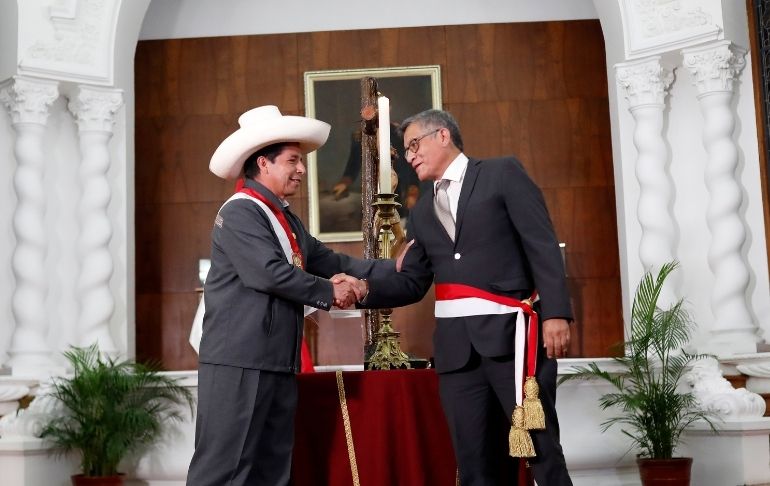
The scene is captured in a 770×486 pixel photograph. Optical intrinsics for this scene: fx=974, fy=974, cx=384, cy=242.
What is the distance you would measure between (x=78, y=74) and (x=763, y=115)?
5.29 metres

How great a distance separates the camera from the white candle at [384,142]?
3820 millimetres

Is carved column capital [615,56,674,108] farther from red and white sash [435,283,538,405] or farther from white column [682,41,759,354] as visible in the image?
red and white sash [435,283,538,405]

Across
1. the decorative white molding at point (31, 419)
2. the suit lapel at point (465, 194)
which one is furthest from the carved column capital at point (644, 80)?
the decorative white molding at point (31, 419)

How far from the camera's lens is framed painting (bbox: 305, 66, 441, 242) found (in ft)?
30.3

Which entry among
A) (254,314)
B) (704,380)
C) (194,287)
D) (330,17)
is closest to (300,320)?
(254,314)

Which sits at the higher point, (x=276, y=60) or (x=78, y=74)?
(x=276, y=60)

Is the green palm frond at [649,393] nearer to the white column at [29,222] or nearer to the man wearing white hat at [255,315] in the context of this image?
the man wearing white hat at [255,315]

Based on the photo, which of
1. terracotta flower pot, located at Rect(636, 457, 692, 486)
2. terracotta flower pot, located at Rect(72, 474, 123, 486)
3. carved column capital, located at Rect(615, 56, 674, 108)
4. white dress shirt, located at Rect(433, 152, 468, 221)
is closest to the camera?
white dress shirt, located at Rect(433, 152, 468, 221)

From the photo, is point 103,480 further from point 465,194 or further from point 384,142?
point 465,194

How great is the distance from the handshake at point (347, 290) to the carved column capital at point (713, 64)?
A: 4237 mm

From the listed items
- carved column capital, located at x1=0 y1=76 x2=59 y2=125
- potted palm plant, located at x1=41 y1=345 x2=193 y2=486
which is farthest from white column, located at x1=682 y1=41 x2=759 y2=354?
carved column capital, located at x1=0 y1=76 x2=59 y2=125

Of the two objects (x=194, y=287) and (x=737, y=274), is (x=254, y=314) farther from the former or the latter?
(x=194, y=287)

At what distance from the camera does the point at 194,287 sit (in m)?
9.23

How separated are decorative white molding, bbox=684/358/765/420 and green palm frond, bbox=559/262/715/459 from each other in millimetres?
64
